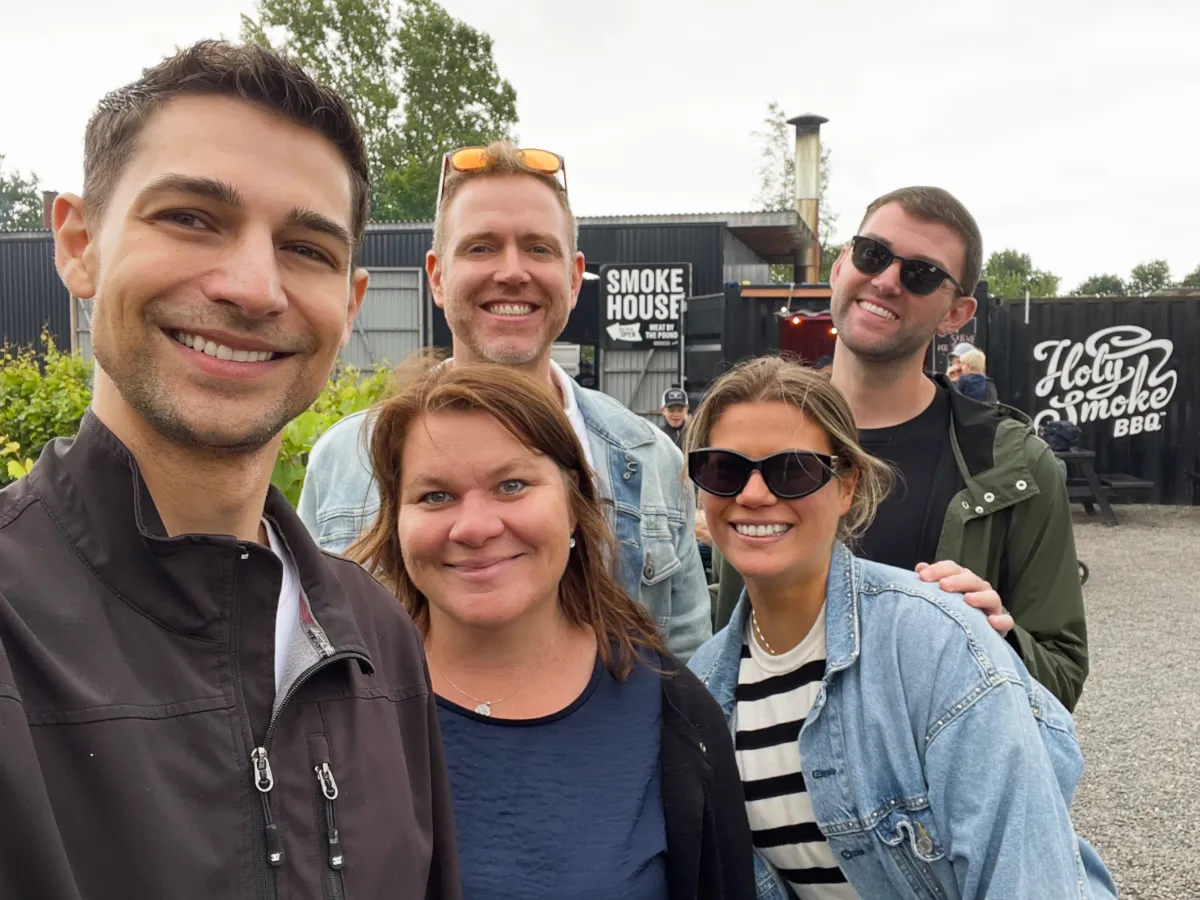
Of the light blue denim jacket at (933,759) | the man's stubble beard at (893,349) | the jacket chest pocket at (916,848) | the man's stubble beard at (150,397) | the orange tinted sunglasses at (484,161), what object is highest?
the orange tinted sunglasses at (484,161)

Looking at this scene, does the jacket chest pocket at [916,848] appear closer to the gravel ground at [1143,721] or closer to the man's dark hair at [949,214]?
the man's dark hair at [949,214]

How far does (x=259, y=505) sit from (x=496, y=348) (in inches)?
49.9

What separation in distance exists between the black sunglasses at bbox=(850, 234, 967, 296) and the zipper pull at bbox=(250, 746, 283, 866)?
2084 mm

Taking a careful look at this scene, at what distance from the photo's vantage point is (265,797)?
112cm

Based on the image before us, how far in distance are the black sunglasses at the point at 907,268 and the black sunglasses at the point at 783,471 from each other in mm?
788

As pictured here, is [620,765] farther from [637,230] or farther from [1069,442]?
[637,230]

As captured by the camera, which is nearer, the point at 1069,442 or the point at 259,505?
the point at 259,505

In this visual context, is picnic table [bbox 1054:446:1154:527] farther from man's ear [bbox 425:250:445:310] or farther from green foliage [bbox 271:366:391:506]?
man's ear [bbox 425:250:445:310]

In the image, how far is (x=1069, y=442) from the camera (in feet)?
38.7

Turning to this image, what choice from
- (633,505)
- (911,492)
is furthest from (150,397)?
(911,492)

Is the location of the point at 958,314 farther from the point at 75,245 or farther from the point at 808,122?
the point at 808,122

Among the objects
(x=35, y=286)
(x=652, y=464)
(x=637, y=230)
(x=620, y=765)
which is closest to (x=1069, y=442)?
(x=637, y=230)

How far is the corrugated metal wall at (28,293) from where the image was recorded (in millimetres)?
18625

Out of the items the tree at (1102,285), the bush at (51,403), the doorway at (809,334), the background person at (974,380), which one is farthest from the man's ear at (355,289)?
the tree at (1102,285)
